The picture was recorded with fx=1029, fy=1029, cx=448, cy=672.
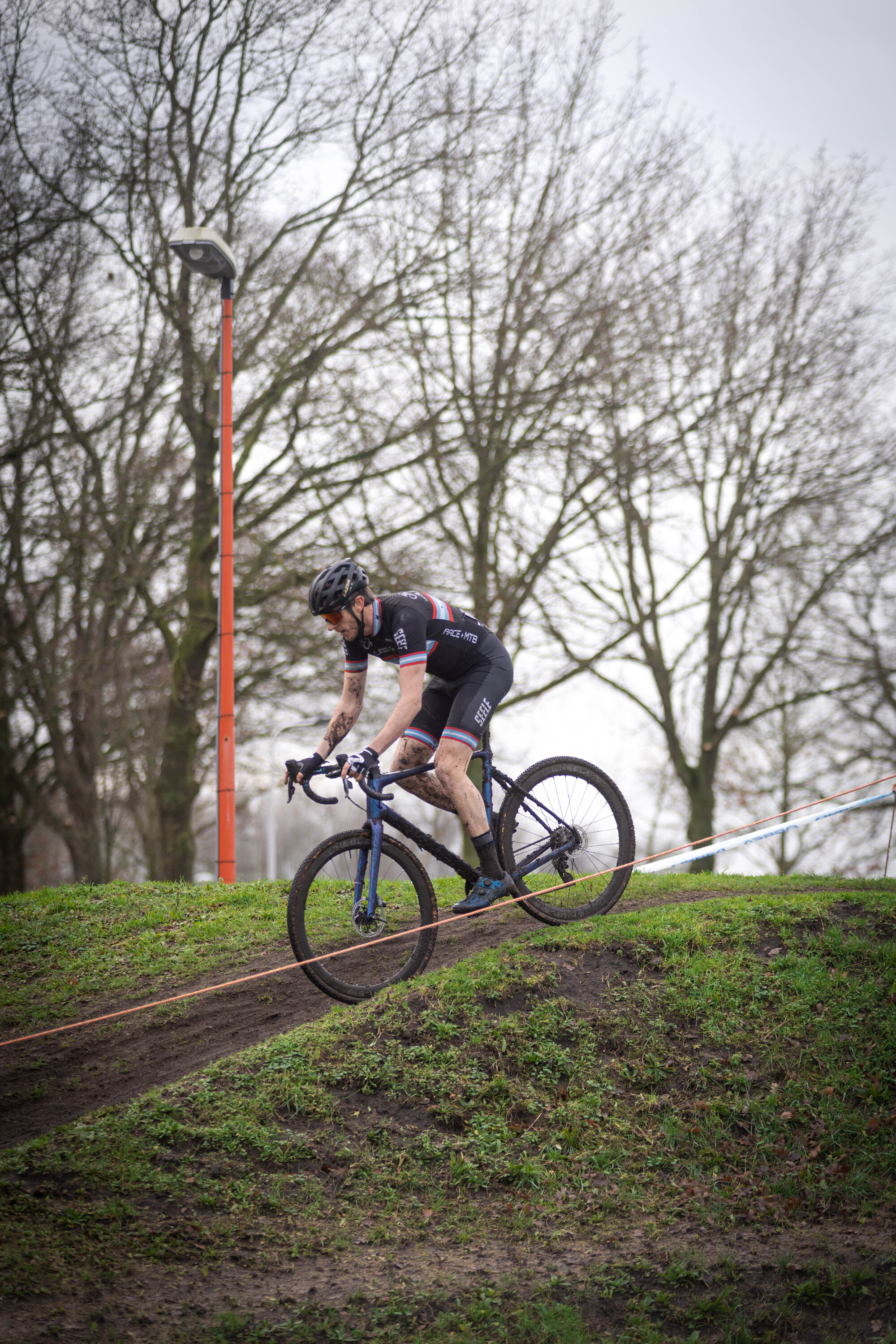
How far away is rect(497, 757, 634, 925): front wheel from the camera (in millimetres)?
6164

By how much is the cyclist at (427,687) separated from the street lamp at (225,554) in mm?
3827

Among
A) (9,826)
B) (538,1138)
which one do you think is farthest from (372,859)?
(9,826)

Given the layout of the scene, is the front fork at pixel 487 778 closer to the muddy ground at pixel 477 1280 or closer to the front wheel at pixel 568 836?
the front wheel at pixel 568 836

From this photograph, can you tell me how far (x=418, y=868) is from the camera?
5676mm

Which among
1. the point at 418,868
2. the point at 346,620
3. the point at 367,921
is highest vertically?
A: the point at 346,620

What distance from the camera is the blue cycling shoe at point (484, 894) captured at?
5.84 meters

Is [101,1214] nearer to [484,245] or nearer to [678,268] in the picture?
[484,245]

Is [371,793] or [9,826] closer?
[371,793]

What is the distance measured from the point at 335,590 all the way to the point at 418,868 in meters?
1.59

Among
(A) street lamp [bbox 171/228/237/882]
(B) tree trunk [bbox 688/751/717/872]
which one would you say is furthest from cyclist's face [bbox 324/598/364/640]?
(B) tree trunk [bbox 688/751/717/872]

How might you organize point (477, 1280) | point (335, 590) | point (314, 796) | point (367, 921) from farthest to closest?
point (367, 921) → point (335, 590) → point (314, 796) → point (477, 1280)

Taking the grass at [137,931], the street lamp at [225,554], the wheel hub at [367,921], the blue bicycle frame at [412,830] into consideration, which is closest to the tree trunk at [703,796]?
the grass at [137,931]

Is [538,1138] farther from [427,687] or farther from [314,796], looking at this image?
[427,687]

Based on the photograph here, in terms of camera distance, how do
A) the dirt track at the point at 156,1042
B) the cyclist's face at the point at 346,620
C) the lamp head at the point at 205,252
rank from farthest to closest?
the lamp head at the point at 205,252 < the cyclist's face at the point at 346,620 < the dirt track at the point at 156,1042
